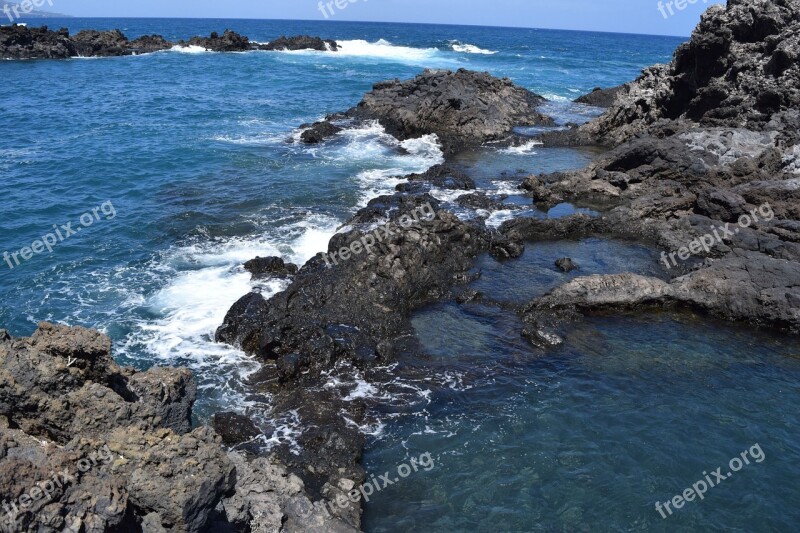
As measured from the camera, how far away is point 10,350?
927cm

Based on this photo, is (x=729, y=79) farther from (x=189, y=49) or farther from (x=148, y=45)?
(x=148, y=45)

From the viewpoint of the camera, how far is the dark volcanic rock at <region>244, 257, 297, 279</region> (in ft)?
72.0

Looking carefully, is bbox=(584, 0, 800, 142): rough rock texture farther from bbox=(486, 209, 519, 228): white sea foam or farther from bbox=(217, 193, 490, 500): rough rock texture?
bbox=(217, 193, 490, 500): rough rock texture

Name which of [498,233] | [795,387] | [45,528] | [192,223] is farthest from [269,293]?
[795,387]

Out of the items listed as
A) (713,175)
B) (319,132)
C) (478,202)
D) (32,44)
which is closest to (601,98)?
(319,132)

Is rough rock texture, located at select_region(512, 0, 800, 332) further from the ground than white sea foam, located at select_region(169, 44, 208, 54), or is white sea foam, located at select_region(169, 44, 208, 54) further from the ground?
white sea foam, located at select_region(169, 44, 208, 54)

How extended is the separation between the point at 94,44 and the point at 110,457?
109 metres

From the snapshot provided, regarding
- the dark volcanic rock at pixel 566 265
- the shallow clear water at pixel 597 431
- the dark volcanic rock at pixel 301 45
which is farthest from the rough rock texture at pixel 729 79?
the dark volcanic rock at pixel 301 45

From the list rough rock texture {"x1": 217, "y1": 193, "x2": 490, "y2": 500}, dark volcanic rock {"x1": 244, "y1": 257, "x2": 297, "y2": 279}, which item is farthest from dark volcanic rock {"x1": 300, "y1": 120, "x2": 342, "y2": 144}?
dark volcanic rock {"x1": 244, "y1": 257, "x2": 297, "y2": 279}

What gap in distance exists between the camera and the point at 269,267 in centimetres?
2223

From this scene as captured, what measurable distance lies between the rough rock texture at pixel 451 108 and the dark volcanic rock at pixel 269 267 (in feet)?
74.6

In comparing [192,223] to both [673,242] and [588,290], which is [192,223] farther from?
[673,242]

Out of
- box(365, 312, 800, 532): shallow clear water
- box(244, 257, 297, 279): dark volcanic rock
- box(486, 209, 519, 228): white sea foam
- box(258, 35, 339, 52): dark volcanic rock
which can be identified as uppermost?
box(258, 35, 339, 52): dark volcanic rock

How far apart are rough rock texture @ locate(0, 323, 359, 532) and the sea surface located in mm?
3452
